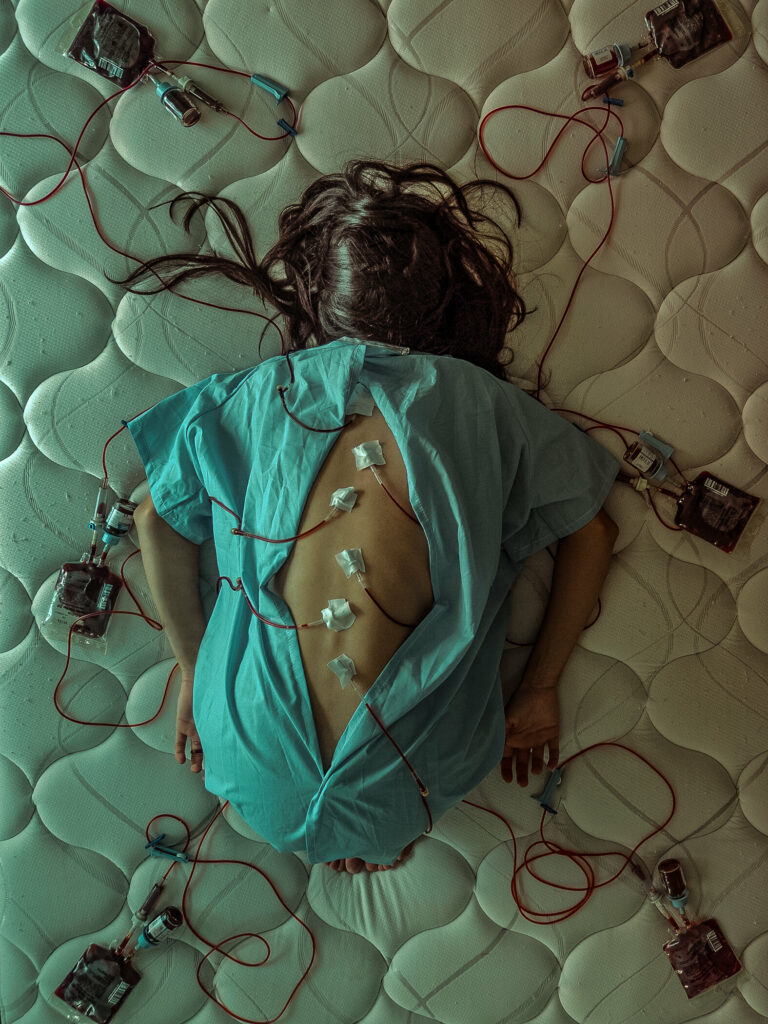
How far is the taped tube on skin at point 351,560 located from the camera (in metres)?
0.92

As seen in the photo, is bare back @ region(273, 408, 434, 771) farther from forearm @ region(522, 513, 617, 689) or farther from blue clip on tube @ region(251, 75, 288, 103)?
blue clip on tube @ region(251, 75, 288, 103)

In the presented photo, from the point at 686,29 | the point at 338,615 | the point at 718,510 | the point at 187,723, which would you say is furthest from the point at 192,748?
the point at 686,29

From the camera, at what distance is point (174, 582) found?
1078mm

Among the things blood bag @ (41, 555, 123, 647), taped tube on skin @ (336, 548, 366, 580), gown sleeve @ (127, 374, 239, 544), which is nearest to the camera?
taped tube on skin @ (336, 548, 366, 580)

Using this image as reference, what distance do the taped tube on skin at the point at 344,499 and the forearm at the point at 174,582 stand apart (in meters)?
0.28

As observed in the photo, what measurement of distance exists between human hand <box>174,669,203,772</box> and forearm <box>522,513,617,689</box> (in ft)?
1.68

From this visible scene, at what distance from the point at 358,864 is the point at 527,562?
0.53 meters

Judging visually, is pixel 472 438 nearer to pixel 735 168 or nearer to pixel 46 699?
pixel 735 168

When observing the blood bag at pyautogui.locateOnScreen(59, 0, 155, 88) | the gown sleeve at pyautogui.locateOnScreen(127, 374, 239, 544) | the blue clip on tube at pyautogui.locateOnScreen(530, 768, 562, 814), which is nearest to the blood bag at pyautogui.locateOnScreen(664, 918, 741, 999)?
the blue clip on tube at pyautogui.locateOnScreen(530, 768, 562, 814)

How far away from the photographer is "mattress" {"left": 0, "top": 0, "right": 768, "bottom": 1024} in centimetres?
108

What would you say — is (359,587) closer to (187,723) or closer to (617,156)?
(187,723)

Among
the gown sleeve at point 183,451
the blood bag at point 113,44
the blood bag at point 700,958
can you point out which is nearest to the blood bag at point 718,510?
the blood bag at point 700,958

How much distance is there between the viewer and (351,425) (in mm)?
977

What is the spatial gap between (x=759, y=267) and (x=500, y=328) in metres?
0.39
